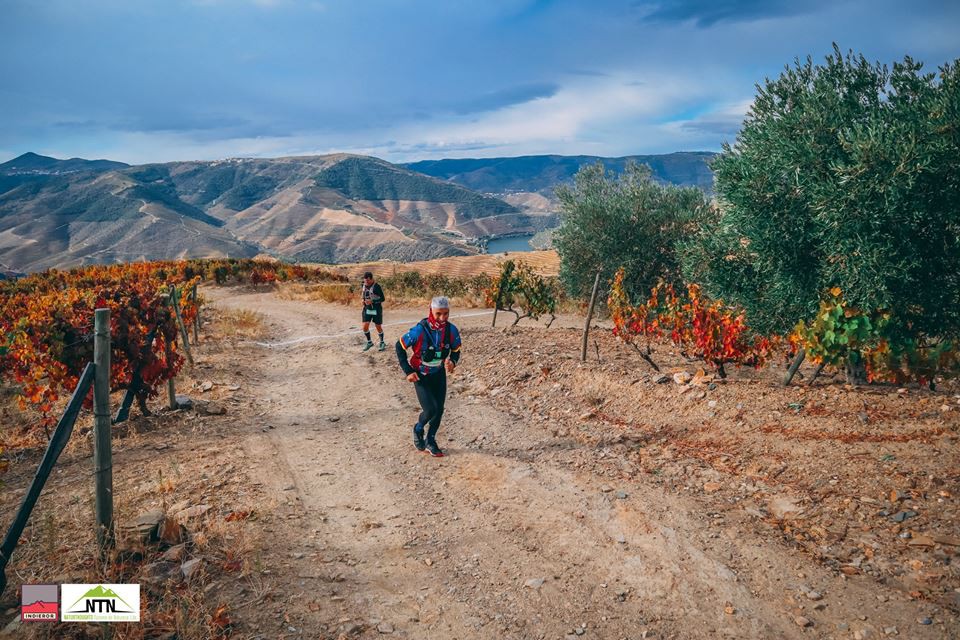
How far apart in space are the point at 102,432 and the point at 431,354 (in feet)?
12.7

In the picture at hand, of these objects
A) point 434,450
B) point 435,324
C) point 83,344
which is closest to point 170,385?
point 83,344

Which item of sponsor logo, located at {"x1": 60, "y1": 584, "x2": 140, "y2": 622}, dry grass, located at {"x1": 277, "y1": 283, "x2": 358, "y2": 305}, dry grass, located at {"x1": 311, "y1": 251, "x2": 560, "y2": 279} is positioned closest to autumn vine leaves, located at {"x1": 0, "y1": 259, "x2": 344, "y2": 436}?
sponsor logo, located at {"x1": 60, "y1": 584, "x2": 140, "y2": 622}

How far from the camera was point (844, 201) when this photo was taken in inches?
313

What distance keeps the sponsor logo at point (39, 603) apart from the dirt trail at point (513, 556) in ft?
5.52

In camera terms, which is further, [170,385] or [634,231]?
[634,231]

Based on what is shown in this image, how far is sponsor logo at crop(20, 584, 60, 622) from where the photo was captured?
429 centimetres

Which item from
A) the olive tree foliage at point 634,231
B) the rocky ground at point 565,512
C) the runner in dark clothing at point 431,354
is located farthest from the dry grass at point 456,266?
the runner in dark clothing at point 431,354

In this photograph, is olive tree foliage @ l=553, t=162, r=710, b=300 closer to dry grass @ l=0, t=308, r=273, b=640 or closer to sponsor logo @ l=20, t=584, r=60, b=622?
dry grass @ l=0, t=308, r=273, b=640

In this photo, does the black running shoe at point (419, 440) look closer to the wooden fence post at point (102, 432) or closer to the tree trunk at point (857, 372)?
the wooden fence post at point (102, 432)

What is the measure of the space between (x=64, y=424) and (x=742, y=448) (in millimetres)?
7924

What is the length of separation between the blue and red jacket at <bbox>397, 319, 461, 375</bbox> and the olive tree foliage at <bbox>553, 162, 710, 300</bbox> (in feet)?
43.5

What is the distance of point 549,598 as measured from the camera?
486cm

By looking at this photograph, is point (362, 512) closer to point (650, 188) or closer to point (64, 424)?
point (64, 424)

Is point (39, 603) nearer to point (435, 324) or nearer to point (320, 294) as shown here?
point (435, 324)
